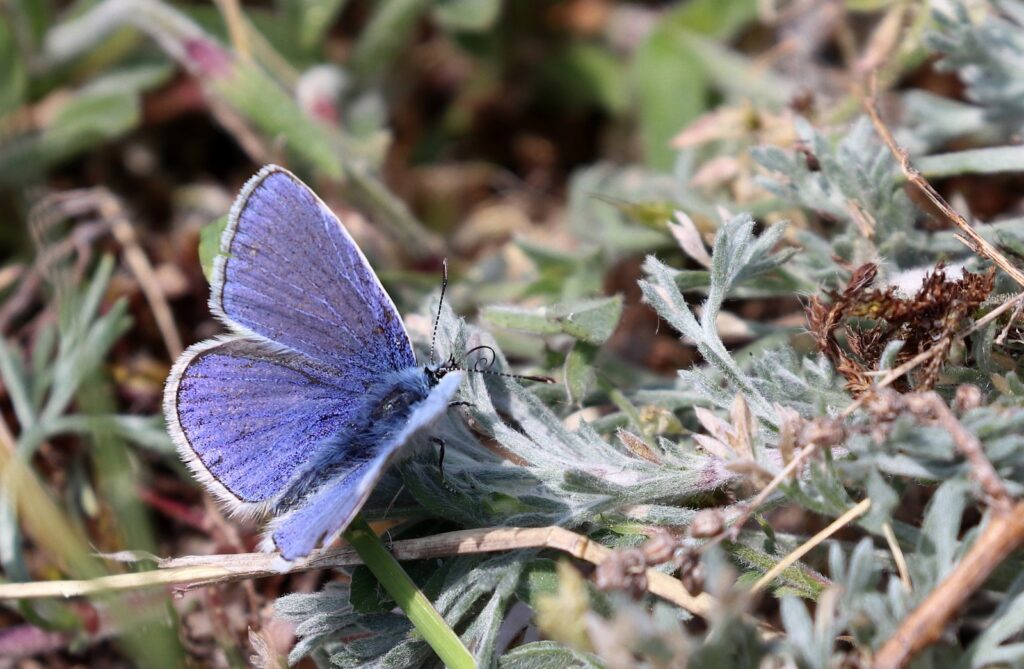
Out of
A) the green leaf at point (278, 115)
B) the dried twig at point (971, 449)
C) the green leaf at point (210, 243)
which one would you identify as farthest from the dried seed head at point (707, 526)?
the green leaf at point (278, 115)

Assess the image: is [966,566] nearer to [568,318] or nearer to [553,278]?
[568,318]

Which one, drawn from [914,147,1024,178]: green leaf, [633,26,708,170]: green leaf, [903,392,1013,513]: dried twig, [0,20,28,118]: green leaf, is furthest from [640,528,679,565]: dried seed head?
[0,20,28,118]: green leaf

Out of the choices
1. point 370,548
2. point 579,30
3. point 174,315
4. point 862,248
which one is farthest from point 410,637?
point 579,30

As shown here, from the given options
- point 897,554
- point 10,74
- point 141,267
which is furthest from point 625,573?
point 10,74

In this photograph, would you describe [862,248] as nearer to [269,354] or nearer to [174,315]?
[269,354]

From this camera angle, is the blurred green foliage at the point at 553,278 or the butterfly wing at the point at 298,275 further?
the butterfly wing at the point at 298,275

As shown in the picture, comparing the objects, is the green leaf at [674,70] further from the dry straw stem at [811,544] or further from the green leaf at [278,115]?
the dry straw stem at [811,544]

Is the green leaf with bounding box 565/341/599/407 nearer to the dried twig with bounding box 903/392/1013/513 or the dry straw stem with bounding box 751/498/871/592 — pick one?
the dry straw stem with bounding box 751/498/871/592
